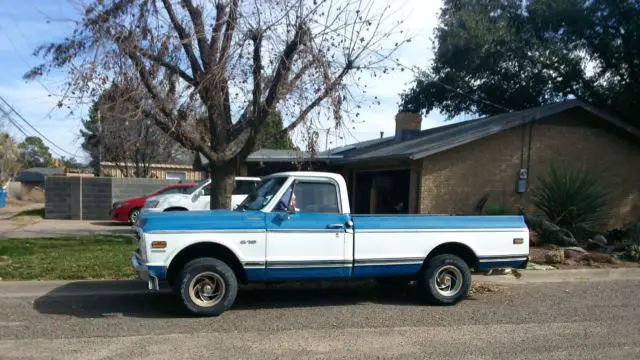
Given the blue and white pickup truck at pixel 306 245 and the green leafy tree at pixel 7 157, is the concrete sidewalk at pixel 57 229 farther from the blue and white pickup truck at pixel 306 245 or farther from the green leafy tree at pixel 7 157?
the green leafy tree at pixel 7 157

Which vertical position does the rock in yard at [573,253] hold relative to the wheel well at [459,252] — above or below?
below

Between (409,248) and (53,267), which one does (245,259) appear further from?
(53,267)

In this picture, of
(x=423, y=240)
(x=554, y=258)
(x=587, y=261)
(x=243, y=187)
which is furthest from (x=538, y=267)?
(x=243, y=187)

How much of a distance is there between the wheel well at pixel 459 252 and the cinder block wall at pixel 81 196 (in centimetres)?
1775

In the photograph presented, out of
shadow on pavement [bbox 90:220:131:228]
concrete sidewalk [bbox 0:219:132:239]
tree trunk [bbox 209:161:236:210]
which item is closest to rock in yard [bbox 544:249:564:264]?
tree trunk [bbox 209:161:236:210]

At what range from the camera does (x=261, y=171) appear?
24406 millimetres

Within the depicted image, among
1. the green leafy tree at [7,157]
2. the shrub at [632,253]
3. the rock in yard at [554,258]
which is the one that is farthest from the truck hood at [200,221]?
the green leafy tree at [7,157]

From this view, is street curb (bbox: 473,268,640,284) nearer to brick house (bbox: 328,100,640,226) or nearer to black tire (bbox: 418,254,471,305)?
black tire (bbox: 418,254,471,305)

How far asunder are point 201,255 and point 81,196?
56.7ft

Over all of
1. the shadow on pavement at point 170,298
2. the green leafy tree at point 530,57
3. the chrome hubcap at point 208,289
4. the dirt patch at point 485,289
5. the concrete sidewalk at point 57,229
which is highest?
the green leafy tree at point 530,57

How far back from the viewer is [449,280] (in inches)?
331

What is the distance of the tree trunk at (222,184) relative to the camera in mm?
12180

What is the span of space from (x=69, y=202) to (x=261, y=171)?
25.7 ft

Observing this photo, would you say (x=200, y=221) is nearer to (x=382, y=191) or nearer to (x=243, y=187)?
(x=243, y=187)
